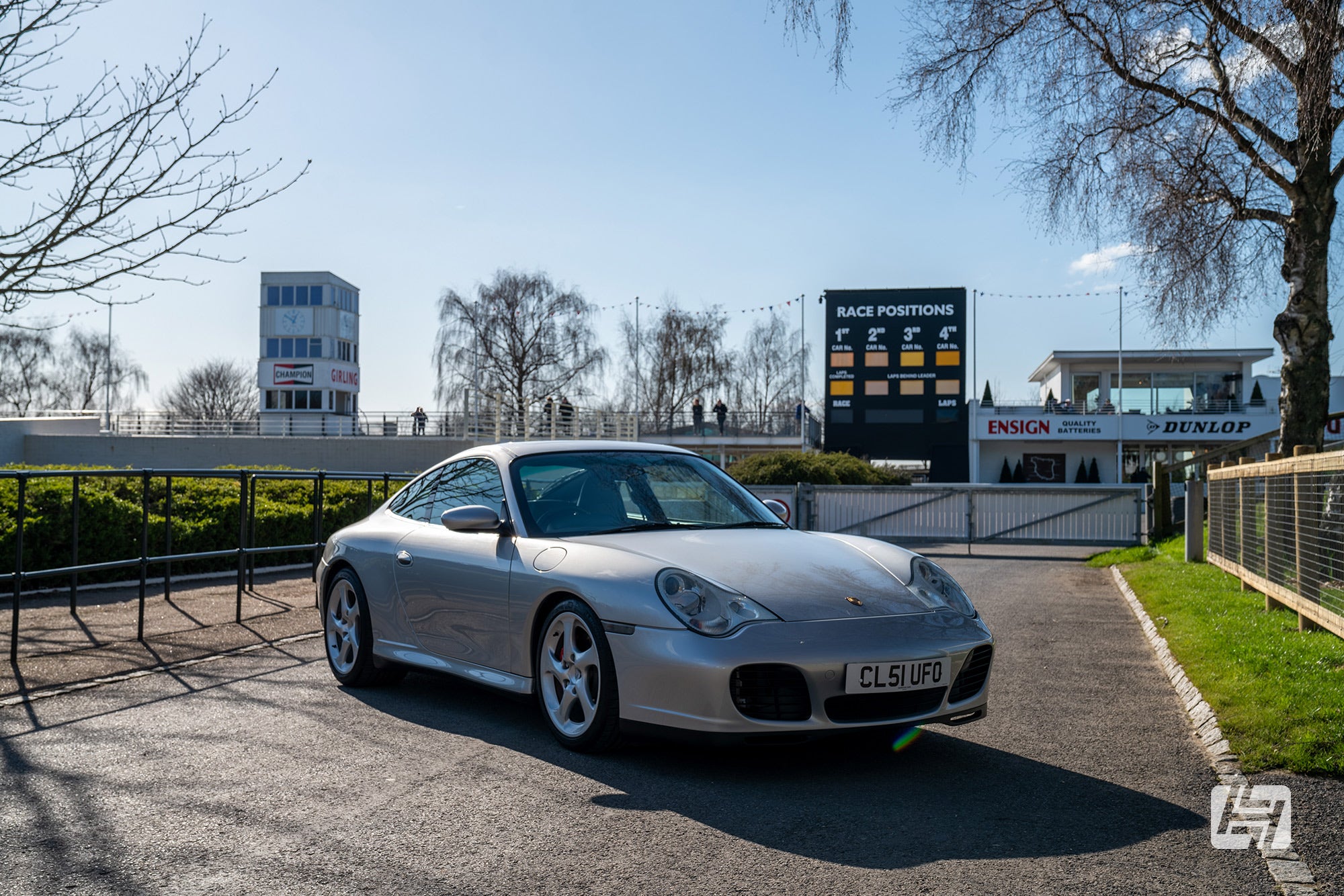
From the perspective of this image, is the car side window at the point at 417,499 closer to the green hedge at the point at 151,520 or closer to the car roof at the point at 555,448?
the car roof at the point at 555,448

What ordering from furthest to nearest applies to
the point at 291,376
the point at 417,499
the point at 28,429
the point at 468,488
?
the point at 291,376 < the point at 28,429 < the point at 417,499 < the point at 468,488

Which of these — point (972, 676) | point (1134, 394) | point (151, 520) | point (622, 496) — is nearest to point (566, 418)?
point (1134, 394)

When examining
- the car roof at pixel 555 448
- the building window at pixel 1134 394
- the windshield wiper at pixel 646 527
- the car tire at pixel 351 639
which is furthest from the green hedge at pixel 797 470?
the building window at pixel 1134 394

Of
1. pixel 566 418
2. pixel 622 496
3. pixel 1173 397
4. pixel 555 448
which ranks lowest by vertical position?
pixel 622 496

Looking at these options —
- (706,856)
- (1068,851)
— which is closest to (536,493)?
(706,856)

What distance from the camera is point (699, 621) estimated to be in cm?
476

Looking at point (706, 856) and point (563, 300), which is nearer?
point (706, 856)

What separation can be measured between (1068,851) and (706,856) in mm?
1200

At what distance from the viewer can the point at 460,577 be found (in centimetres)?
599

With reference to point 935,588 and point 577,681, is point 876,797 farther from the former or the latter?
point 577,681

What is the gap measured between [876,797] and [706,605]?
39.5 inches

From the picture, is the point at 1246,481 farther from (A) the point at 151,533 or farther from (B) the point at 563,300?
(B) the point at 563,300

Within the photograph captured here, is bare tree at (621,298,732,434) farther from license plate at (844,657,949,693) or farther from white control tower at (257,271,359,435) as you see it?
license plate at (844,657,949,693)

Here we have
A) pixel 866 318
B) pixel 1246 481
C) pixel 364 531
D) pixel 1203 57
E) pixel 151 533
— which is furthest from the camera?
pixel 866 318
